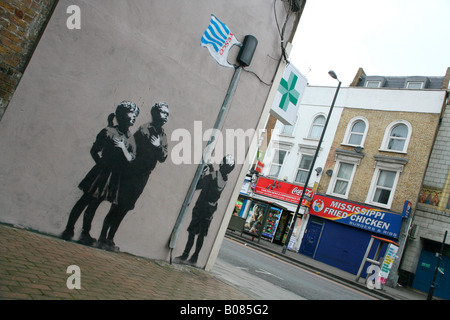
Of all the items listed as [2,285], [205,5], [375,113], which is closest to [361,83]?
[375,113]

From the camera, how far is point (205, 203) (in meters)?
6.05

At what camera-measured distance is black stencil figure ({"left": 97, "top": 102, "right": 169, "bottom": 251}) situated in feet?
15.8

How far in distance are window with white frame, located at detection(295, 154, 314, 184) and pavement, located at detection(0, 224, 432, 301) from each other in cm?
1727

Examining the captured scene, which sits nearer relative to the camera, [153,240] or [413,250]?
[153,240]

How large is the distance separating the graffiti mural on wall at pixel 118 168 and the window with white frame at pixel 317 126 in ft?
61.5

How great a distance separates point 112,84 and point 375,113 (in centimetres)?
1954

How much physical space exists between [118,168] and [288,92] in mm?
4585

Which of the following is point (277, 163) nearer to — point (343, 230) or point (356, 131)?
point (356, 131)

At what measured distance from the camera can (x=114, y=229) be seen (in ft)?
15.9

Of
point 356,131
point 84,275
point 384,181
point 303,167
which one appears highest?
point 356,131

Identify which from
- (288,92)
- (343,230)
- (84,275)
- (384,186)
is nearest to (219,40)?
(288,92)

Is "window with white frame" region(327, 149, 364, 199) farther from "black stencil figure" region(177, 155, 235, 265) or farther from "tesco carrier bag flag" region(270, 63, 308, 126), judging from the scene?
"black stencil figure" region(177, 155, 235, 265)
